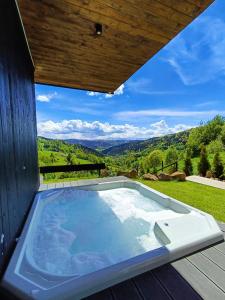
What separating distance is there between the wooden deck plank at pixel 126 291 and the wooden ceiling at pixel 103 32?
239 centimetres

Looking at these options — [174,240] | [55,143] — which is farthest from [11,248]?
[55,143]

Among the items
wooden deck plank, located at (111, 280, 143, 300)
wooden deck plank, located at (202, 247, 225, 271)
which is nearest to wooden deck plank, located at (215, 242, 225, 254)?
wooden deck plank, located at (202, 247, 225, 271)

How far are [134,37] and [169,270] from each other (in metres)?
2.55

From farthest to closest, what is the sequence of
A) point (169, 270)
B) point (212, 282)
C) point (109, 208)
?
point (109, 208), point (169, 270), point (212, 282)

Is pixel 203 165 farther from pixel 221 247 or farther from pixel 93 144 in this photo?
pixel 93 144

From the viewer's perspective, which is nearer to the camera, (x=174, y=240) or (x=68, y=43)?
(x=174, y=240)

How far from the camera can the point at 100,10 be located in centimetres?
188

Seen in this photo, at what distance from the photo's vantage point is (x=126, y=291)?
1.17m

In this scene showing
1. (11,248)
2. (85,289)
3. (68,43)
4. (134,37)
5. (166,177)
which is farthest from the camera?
(166,177)

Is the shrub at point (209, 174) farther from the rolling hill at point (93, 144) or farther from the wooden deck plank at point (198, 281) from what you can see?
the wooden deck plank at point (198, 281)

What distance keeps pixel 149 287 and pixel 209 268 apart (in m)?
0.51

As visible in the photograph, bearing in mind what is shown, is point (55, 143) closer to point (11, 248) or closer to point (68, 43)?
point (68, 43)

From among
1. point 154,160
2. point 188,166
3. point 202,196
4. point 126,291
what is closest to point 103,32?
point 126,291

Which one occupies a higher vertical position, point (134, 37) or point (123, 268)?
point (134, 37)
